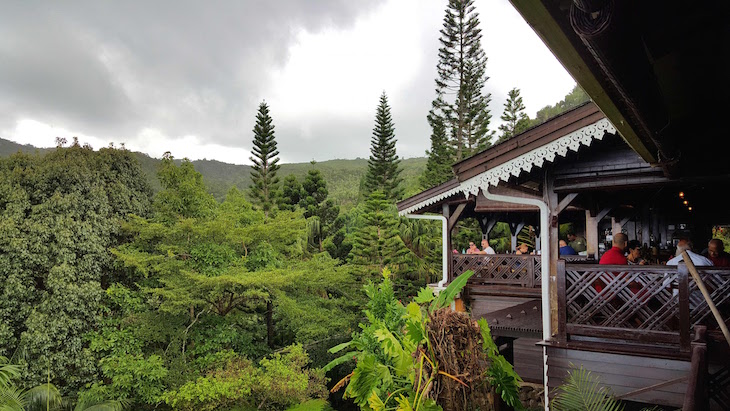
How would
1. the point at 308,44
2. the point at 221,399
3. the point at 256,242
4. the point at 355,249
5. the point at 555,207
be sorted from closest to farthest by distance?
the point at 555,207, the point at 221,399, the point at 256,242, the point at 355,249, the point at 308,44

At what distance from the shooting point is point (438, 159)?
80.5ft

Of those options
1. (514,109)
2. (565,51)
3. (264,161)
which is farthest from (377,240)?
(565,51)

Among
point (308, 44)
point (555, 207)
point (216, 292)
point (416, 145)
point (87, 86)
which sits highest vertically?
point (416, 145)

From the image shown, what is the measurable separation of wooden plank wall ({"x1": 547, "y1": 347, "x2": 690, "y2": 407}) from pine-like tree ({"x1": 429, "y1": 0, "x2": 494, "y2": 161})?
20.4 meters

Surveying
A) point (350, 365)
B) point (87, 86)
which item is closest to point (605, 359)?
point (350, 365)

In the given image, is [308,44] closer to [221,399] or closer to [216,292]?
[216,292]

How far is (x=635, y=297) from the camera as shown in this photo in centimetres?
420

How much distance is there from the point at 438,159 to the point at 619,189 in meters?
19.8

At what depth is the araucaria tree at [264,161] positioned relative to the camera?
81.7ft

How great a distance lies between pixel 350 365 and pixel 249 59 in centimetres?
1715

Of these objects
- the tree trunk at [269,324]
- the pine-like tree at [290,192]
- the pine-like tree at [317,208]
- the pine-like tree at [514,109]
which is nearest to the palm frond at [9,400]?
the tree trunk at [269,324]

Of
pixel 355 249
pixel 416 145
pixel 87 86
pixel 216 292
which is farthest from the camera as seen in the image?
pixel 416 145

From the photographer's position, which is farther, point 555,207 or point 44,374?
point 44,374

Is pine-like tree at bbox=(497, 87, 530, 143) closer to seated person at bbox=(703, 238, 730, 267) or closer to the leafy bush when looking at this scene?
the leafy bush
